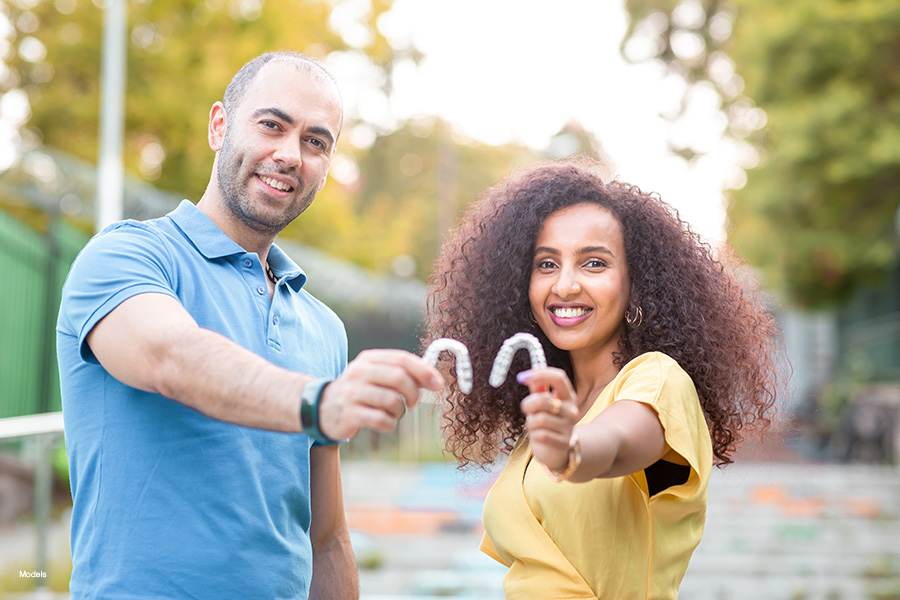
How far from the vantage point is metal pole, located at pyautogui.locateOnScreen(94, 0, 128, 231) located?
8867mm

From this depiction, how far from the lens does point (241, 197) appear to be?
2551mm

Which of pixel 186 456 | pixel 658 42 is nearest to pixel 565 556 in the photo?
pixel 186 456

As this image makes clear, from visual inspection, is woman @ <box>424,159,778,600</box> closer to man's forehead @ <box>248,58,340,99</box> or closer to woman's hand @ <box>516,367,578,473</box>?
woman's hand @ <box>516,367,578,473</box>

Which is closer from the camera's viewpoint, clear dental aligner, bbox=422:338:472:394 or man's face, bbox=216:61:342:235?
clear dental aligner, bbox=422:338:472:394

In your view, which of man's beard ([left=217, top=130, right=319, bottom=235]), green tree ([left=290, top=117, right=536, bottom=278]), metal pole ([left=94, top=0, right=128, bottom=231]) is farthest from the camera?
green tree ([left=290, top=117, right=536, bottom=278])

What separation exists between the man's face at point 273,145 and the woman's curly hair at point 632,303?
623 millimetres

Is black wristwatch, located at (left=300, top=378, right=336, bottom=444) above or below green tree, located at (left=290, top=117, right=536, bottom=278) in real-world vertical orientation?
below

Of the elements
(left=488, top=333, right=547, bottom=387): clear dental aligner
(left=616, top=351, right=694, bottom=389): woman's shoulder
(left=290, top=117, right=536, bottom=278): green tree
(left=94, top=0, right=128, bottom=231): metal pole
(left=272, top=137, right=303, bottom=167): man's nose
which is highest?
(left=290, top=117, right=536, bottom=278): green tree

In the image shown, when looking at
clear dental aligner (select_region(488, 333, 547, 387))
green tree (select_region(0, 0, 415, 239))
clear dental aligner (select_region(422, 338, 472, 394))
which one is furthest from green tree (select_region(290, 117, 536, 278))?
clear dental aligner (select_region(422, 338, 472, 394))

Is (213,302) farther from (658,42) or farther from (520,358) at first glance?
(658,42)

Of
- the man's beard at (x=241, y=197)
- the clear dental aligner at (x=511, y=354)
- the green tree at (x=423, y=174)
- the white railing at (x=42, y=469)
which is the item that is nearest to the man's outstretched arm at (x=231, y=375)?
the clear dental aligner at (x=511, y=354)

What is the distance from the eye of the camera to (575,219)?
103 inches

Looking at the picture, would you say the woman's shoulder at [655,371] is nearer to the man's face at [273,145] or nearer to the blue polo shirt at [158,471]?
the blue polo shirt at [158,471]

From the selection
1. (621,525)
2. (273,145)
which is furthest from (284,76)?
(621,525)
